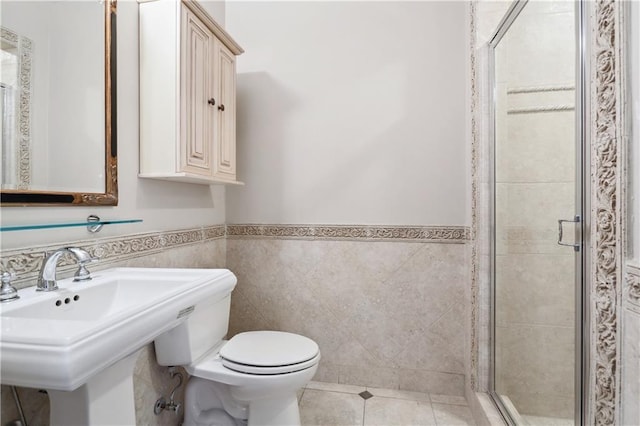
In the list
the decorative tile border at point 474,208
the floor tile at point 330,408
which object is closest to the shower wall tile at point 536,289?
the decorative tile border at point 474,208

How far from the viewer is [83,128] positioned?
44.4 inches

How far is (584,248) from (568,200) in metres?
0.20

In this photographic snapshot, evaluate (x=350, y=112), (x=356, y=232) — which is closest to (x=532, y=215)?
(x=356, y=232)

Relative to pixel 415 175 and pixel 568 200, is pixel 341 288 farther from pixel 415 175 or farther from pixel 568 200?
pixel 568 200

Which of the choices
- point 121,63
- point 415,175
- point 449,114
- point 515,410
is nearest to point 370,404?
point 515,410

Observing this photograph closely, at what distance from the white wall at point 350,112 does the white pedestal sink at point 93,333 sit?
0.92m

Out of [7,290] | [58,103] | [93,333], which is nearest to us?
[93,333]

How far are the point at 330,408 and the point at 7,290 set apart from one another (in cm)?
145

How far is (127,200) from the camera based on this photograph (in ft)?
4.30

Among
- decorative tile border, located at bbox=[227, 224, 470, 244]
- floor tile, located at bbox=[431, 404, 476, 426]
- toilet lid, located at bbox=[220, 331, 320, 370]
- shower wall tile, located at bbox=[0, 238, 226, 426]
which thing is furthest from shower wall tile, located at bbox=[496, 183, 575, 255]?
shower wall tile, located at bbox=[0, 238, 226, 426]

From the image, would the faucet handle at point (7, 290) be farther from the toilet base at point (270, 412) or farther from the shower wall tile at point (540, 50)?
the shower wall tile at point (540, 50)

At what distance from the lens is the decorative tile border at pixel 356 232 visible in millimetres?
1823

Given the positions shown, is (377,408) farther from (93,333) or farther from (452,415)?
(93,333)

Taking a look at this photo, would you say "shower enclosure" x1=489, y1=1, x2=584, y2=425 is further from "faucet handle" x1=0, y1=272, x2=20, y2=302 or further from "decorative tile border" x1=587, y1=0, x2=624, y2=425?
"faucet handle" x1=0, y1=272, x2=20, y2=302
